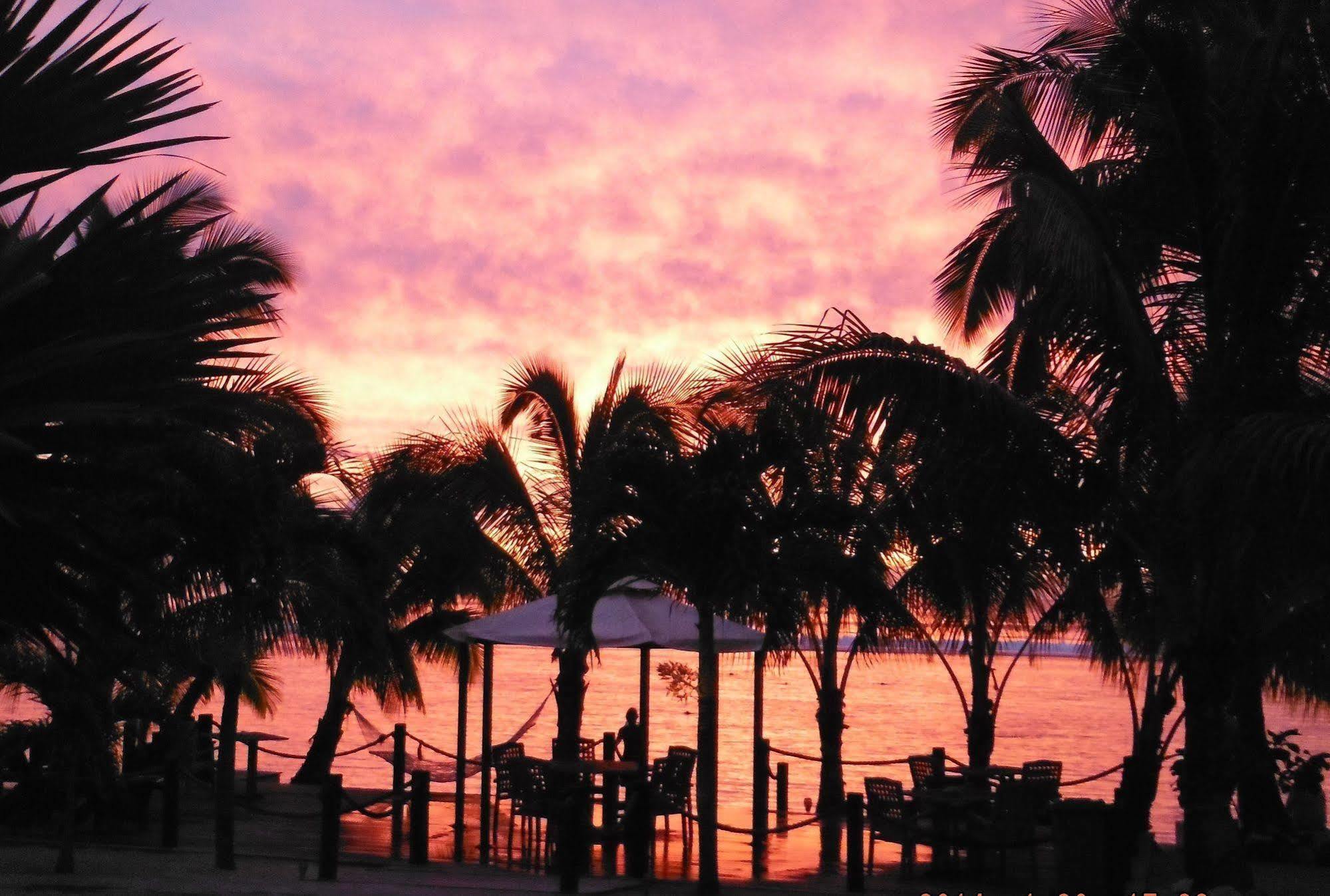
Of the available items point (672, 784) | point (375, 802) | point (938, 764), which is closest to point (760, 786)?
point (672, 784)

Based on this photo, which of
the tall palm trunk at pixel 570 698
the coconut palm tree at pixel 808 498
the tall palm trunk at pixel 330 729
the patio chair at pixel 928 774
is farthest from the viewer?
the tall palm trunk at pixel 330 729

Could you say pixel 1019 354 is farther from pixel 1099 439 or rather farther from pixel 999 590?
pixel 1099 439

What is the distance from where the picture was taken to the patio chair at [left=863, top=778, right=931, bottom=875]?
510 inches

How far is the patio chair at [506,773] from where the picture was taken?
562 inches

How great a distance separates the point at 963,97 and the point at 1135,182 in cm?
222

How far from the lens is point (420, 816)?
13.2 m

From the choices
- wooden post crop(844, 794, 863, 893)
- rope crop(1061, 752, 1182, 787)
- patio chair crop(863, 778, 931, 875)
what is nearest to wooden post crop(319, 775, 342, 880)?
wooden post crop(844, 794, 863, 893)

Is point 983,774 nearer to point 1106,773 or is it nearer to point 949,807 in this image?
point 1106,773

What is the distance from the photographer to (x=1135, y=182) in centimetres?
1176

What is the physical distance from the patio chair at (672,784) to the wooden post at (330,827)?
10.7 feet

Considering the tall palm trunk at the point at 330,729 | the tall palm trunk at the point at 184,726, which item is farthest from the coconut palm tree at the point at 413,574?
the tall palm trunk at the point at 184,726

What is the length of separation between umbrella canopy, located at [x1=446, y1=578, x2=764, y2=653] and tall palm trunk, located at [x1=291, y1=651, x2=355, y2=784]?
6527 millimetres

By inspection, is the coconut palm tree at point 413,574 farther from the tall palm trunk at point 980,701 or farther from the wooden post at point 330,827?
the tall palm trunk at point 980,701

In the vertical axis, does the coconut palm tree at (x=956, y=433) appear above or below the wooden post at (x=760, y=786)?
above
